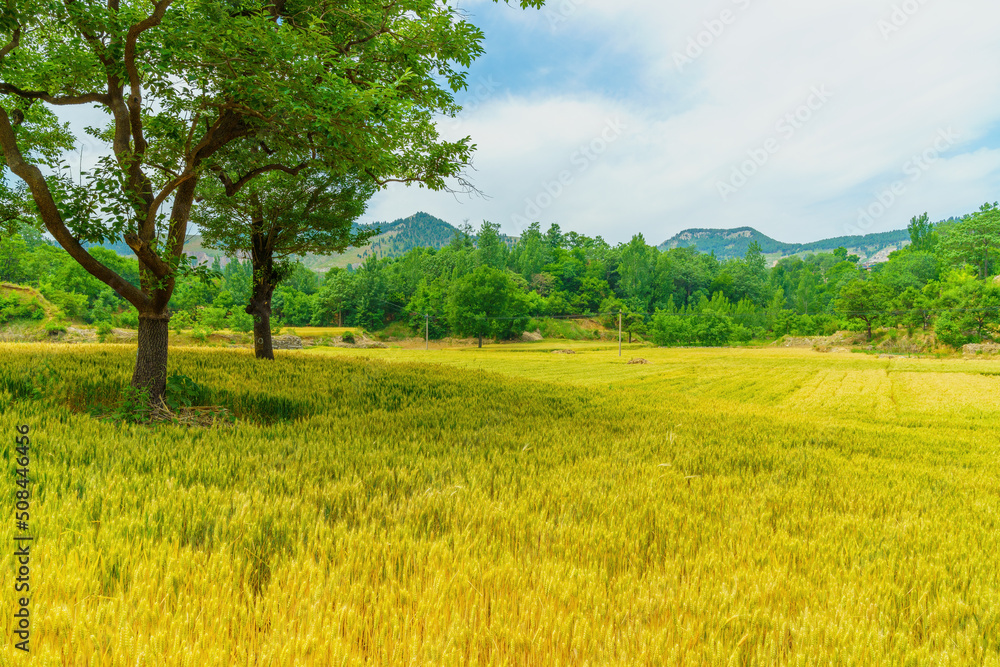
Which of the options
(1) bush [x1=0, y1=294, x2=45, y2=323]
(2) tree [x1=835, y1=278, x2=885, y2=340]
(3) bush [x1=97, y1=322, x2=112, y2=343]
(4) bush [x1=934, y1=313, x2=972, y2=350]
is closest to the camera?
(1) bush [x1=0, y1=294, x2=45, y2=323]

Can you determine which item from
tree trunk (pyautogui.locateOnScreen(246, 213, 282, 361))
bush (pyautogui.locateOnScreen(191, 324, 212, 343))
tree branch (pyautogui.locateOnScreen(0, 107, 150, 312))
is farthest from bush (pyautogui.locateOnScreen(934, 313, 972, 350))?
bush (pyautogui.locateOnScreen(191, 324, 212, 343))

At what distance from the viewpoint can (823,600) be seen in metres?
2.61

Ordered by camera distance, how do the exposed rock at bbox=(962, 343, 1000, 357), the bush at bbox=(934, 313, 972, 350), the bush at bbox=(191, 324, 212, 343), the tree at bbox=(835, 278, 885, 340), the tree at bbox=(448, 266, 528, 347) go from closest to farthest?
the bush at bbox=(191, 324, 212, 343) → the exposed rock at bbox=(962, 343, 1000, 357) → the bush at bbox=(934, 313, 972, 350) → the tree at bbox=(835, 278, 885, 340) → the tree at bbox=(448, 266, 528, 347)

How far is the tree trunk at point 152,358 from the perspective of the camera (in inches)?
282

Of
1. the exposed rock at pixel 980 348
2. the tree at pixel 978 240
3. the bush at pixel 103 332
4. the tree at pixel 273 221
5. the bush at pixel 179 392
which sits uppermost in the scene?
the tree at pixel 978 240

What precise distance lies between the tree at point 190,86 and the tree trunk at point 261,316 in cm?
641

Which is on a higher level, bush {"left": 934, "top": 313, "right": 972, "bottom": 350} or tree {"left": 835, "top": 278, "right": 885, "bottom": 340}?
tree {"left": 835, "top": 278, "right": 885, "bottom": 340}

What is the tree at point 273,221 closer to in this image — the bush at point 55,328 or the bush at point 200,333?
the bush at point 200,333

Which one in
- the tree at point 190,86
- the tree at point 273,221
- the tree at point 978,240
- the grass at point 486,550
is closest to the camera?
the grass at point 486,550

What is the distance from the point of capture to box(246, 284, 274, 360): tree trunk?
15.2 m

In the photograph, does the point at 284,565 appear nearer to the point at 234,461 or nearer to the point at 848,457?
the point at 234,461

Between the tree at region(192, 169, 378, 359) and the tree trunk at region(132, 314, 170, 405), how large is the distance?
25.3ft

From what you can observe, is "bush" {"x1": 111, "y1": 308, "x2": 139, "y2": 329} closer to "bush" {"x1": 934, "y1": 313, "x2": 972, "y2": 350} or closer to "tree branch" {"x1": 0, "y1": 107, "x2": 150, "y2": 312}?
"tree branch" {"x1": 0, "y1": 107, "x2": 150, "y2": 312}

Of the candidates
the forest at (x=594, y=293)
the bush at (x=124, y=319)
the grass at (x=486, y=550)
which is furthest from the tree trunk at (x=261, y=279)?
the bush at (x=124, y=319)
